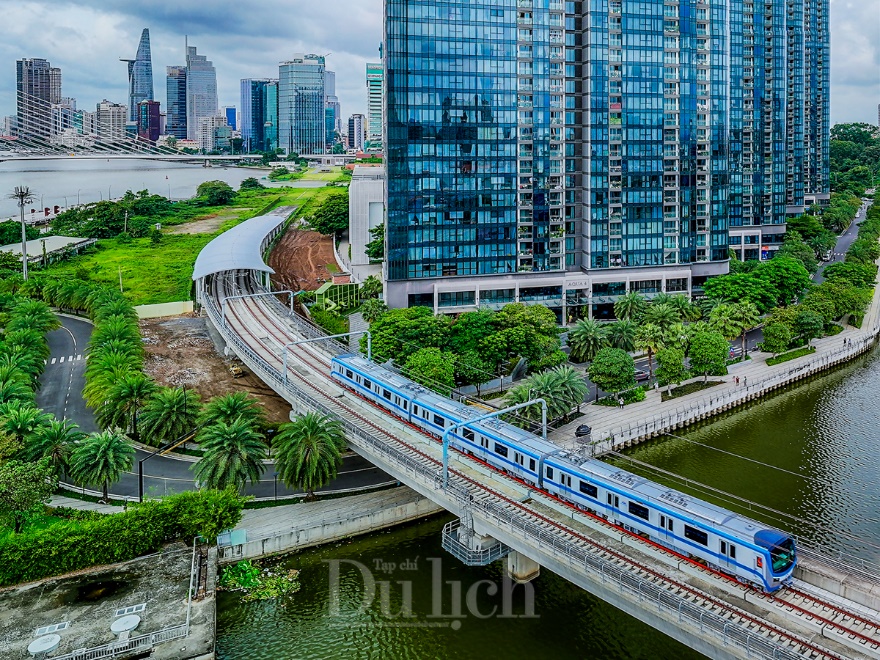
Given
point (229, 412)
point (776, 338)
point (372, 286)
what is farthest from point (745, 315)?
point (229, 412)

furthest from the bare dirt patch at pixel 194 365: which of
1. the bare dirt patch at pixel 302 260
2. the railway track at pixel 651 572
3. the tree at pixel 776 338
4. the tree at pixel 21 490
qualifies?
the tree at pixel 776 338

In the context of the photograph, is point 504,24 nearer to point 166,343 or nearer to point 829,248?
point 166,343

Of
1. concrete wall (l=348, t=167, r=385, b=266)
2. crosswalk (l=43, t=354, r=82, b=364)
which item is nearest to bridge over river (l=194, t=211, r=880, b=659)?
crosswalk (l=43, t=354, r=82, b=364)

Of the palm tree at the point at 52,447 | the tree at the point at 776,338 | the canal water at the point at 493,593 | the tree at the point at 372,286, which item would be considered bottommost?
the canal water at the point at 493,593

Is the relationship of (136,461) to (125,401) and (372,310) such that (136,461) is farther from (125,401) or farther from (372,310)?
(372,310)

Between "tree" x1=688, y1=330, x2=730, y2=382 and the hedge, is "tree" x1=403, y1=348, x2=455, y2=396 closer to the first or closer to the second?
the hedge

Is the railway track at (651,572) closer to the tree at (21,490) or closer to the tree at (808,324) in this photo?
the tree at (21,490)
